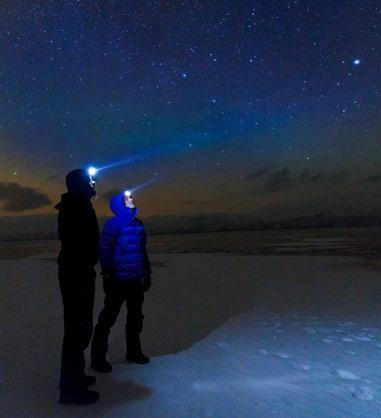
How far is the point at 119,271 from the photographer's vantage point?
164 inches

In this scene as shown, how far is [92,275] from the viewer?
3.57 m

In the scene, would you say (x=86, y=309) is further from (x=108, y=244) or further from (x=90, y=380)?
(x=108, y=244)

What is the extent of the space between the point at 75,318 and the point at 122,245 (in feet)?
3.15

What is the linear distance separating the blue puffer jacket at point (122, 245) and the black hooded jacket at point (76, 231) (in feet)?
1.86

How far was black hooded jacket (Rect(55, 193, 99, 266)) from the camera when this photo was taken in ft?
11.5

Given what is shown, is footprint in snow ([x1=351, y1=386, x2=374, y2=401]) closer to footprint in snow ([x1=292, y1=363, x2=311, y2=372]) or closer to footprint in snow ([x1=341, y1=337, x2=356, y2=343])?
footprint in snow ([x1=292, y1=363, x2=311, y2=372])

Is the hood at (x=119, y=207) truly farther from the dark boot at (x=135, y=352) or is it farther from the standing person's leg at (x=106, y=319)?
the dark boot at (x=135, y=352)

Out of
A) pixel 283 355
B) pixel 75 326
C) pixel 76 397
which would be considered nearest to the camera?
pixel 76 397

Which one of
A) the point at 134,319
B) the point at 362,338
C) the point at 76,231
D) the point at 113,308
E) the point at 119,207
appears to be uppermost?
the point at 119,207

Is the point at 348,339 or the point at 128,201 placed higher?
the point at 128,201

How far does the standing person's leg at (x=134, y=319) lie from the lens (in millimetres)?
4227

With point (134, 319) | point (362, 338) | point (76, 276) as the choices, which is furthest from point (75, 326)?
point (362, 338)

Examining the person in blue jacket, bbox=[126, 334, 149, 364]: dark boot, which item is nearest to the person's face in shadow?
the person in blue jacket

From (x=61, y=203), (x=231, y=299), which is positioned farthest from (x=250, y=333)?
(x=61, y=203)
